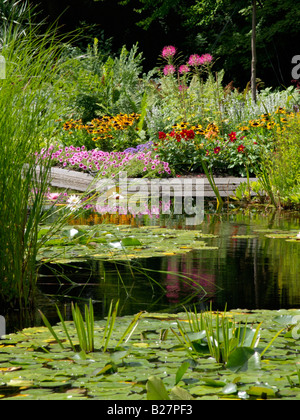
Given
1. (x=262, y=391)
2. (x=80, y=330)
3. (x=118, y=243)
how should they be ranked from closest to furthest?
1. (x=262, y=391)
2. (x=80, y=330)
3. (x=118, y=243)

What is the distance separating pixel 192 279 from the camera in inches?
209

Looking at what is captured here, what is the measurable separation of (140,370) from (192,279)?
2.24m

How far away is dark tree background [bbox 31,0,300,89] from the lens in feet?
78.4

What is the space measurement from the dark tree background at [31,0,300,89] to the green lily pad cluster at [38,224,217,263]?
1682 cm

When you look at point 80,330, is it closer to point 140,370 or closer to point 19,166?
point 140,370

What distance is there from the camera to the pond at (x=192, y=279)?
458 centimetres

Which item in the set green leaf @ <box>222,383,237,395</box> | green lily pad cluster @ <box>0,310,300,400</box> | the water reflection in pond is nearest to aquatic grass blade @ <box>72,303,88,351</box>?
green lily pad cluster @ <box>0,310,300,400</box>

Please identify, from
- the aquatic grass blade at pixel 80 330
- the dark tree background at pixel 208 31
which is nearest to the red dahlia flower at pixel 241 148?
the aquatic grass blade at pixel 80 330

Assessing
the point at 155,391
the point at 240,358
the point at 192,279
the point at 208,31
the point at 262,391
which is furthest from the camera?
the point at 208,31

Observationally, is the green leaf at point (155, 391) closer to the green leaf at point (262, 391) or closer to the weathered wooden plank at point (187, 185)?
the green leaf at point (262, 391)

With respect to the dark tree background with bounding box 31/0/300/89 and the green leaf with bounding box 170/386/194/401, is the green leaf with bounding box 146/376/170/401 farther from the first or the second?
the dark tree background with bounding box 31/0/300/89

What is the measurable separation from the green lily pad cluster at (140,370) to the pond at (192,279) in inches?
24.3

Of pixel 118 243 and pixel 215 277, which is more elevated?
pixel 118 243

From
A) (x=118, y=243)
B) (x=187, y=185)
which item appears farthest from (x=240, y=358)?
(x=187, y=185)
